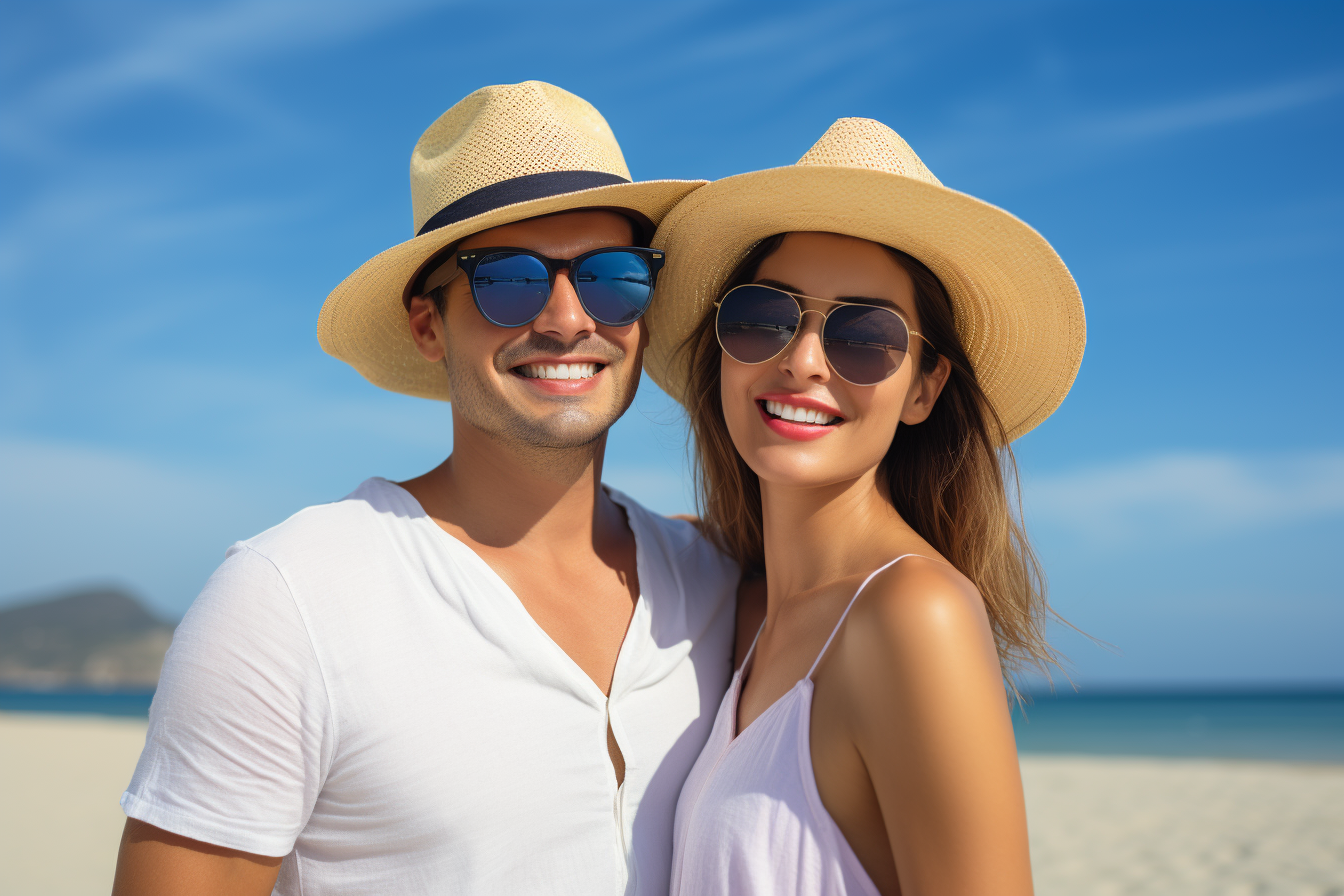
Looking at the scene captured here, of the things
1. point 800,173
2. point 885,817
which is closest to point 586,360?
point 800,173

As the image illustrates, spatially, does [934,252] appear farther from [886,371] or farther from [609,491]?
[609,491]

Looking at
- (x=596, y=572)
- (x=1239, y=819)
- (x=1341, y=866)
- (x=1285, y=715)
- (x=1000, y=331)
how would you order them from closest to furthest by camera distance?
(x=1000, y=331)
(x=596, y=572)
(x=1341, y=866)
(x=1239, y=819)
(x=1285, y=715)

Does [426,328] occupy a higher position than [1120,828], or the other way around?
[426,328]

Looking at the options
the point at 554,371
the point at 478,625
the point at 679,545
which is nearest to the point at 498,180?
the point at 554,371

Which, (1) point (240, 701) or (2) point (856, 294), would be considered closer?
(1) point (240, 701)

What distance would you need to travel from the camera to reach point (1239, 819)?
12359 millimetres

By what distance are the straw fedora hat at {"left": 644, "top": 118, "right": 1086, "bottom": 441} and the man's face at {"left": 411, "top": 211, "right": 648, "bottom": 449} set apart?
0.34 meters

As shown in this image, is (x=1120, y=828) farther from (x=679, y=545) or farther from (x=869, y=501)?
(x=869, y=501)

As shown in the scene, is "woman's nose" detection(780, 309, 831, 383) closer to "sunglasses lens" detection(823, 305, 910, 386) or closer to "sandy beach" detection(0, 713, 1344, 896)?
"sunglasses lens" detection(823, 305, 910, 386)

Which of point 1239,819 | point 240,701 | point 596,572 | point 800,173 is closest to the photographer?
point 240,701

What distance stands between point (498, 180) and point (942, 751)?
2.11 m

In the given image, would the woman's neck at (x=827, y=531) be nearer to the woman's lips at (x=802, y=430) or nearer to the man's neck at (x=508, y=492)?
the woman's lips at (x=802, y=430)

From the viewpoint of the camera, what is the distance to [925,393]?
9.57 ft

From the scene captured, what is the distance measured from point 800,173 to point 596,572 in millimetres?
1504
